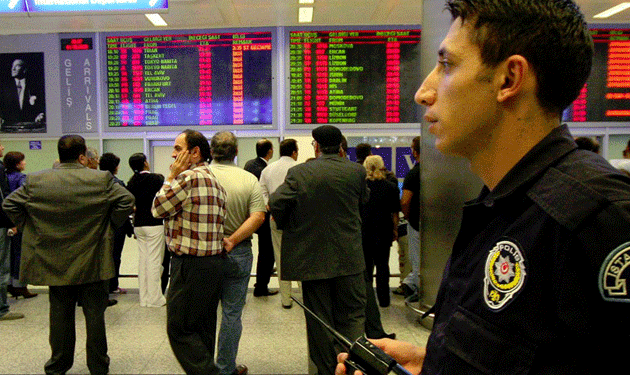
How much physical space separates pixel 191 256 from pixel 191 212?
25 centimetres

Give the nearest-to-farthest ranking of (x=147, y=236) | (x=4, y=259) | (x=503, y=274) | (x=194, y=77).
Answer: (x=503, y=274)
(x=4, y=259)
(x=147, y=236)
(x=194, y=77)

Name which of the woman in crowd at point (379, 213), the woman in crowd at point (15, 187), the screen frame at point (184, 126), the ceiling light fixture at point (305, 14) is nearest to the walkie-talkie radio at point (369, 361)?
the woman in crowd at point (379, 213)

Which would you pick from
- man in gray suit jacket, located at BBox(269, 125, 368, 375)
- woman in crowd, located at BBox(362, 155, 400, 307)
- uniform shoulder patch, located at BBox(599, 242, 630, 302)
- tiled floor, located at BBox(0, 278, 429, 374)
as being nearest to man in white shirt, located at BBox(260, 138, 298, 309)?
tiled floor, located at BBox(0, 278, 429, 374)

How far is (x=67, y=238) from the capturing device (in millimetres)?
3057

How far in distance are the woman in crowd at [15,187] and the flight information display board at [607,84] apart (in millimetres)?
7168

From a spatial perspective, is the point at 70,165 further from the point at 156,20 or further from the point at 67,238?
the point at 156,20

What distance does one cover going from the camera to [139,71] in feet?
23.4

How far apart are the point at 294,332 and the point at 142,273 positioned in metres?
1.78

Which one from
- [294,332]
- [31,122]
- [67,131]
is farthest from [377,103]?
[31,122]

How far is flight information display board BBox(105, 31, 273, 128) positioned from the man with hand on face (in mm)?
6432

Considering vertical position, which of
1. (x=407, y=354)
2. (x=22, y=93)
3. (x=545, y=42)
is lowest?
(x=407, y=354)

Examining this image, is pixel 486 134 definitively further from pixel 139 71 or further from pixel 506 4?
pixel 139 71

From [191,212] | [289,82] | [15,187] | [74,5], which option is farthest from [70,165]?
[289,82]

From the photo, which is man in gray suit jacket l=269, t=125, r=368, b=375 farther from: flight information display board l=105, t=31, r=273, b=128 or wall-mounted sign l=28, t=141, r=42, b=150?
wall-mounted sign l=28, t=141, r=42, b=150
